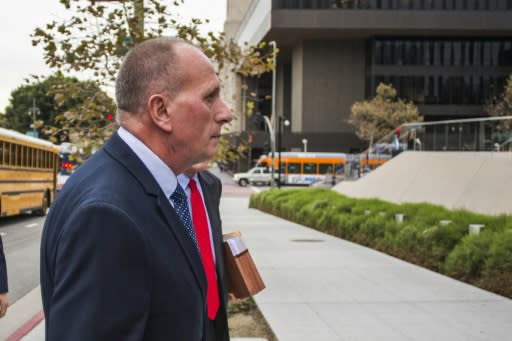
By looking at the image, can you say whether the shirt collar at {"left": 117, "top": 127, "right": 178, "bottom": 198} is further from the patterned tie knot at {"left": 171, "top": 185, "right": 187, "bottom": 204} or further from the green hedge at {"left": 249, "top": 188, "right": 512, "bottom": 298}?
the green hedge at {"left": 249, "top": 188, "right": 512, "bottom": 298}

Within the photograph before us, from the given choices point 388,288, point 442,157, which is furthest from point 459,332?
point 442,157

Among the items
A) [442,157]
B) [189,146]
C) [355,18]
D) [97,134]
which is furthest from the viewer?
[355,18]

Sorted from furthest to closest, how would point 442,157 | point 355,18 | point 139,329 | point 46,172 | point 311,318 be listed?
1. point 355,18
2. point 46,172
3. point 442,157
4. point 311,318
5. point 139,329

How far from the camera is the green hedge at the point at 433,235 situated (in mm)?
9969

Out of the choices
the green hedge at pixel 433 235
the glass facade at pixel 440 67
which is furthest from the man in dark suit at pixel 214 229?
the glass facade at pixel 440 67

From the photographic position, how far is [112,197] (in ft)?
5.59

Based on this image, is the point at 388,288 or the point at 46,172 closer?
the point at 388,288

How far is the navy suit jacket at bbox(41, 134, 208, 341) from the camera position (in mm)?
1619

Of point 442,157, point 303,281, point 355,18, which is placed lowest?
point 303,281

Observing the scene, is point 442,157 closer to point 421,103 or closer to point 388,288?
point 388,288

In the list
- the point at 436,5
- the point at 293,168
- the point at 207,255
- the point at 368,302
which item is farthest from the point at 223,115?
the point at 436,5

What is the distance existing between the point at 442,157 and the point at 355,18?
53.7 meters

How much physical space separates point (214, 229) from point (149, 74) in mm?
804

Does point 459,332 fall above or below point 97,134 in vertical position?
below
